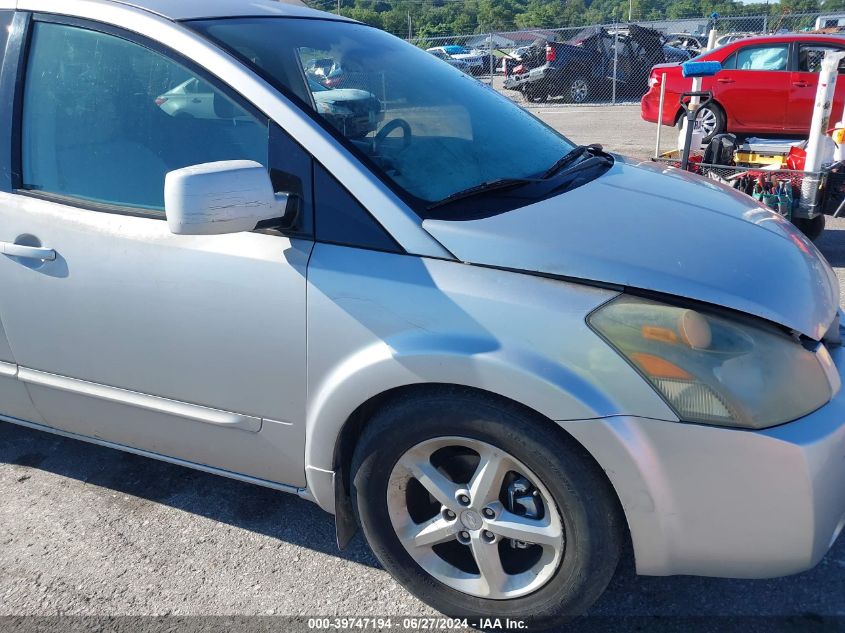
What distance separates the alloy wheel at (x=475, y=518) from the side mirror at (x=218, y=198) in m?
0.79

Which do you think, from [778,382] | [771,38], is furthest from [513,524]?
[771,38]

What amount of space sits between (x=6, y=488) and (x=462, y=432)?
84.5 inches

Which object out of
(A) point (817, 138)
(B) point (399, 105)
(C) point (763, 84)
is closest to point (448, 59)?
(C) point (763, 84)

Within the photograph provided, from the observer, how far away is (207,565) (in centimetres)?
254

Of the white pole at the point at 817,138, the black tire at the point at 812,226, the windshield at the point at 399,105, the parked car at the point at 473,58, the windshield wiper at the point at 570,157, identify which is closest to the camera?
the windshield at the point at 399,105

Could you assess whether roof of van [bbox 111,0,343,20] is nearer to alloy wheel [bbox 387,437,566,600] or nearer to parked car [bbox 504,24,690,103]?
alloy wheel [bbox 387,437,566,600]

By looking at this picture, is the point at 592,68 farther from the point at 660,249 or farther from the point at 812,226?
the point at 660,249

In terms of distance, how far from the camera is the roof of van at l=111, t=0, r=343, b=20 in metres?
2.38

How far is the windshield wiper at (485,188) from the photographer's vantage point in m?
2.17

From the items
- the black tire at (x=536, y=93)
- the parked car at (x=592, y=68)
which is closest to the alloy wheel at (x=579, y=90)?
the parked car at (x=592, y=68)

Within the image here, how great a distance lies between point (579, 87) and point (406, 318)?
16.8 metres

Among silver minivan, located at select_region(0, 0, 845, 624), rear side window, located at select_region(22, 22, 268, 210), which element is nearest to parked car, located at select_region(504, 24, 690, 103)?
silver minivan, located at select_region(0, 0, 845, 624)

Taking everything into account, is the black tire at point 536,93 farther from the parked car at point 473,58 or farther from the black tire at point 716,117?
the black tire at point 716,117

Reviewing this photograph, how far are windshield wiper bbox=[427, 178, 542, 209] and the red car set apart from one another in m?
8.36
